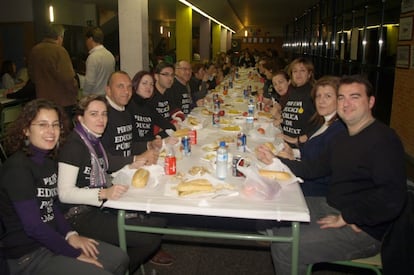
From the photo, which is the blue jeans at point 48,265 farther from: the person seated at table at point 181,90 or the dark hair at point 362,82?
the person seated at table at point 181,90

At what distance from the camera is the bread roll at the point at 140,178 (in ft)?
6.70

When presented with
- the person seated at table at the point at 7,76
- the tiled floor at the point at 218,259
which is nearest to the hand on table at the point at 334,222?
the tiled floor at the point at 218,259

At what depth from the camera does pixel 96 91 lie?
5.02 meters

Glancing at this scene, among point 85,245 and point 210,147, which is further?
point 210,147

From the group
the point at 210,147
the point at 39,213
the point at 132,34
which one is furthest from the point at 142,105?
the point at 132,34

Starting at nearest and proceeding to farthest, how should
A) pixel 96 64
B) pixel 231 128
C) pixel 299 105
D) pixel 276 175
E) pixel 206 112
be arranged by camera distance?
pixel 276 175, pixel 231 128, pixel 299 105, pixel 206 112, pixel 96 64

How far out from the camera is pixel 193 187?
196 cm

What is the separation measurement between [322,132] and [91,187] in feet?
5.37

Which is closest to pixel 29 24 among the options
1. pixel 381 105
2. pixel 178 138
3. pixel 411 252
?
pixel 178 138

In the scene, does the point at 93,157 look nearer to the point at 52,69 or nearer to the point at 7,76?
the point at 52,69

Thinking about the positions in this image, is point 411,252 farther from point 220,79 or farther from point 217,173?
point 220,79

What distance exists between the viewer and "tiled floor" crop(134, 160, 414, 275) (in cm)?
268

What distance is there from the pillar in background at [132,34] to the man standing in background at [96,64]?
1169 millimetres

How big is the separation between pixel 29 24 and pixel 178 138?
8393 mm
